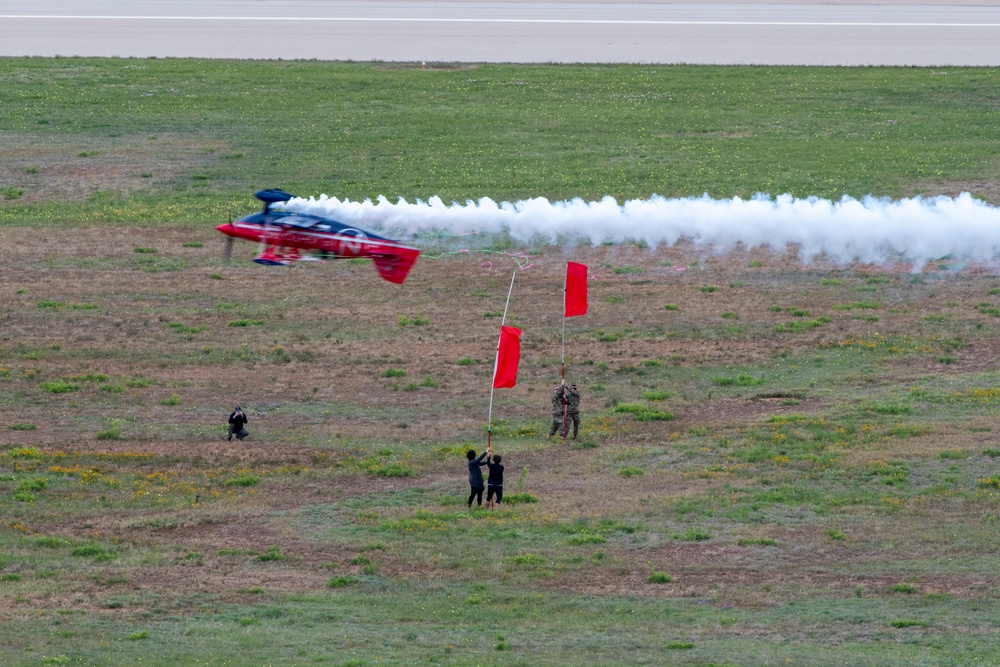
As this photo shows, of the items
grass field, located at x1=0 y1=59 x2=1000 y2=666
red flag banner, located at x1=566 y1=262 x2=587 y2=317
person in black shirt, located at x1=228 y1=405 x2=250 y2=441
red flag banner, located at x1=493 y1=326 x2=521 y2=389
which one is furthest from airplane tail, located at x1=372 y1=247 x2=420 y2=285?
person in black shirt, located at x1=228 y1=405 x2=250 y2=441

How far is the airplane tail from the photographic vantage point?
39.1 m

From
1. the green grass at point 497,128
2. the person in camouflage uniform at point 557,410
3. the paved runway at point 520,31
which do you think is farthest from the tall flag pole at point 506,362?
the paved runway at point 520,31

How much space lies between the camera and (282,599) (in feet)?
95.6

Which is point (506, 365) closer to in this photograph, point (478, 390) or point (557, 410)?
point (557, 410)

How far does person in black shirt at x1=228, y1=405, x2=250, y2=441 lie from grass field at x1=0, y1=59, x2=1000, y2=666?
0.68 m

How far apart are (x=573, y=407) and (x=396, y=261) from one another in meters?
6.08

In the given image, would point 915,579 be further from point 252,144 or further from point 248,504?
point 252,144

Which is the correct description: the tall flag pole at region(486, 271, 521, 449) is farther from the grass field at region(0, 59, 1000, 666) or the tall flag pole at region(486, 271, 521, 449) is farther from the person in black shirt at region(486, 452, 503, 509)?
the person in black shirt at region(486, 452, 503, 509)

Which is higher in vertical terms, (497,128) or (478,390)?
(497,128)

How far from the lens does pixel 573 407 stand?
39.1m

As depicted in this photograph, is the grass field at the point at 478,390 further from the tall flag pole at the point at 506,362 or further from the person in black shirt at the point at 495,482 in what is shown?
the tall flag pole at the point at 506,362

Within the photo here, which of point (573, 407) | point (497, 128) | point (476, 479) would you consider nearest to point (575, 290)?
point (573, 407)

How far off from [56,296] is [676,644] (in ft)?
112

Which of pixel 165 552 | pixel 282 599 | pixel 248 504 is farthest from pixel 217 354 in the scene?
pixel 282 599
